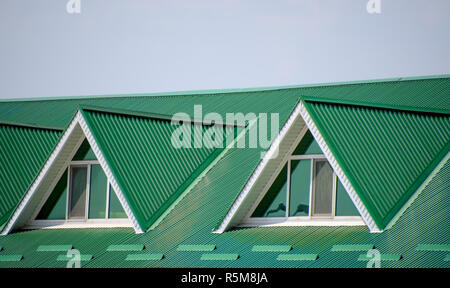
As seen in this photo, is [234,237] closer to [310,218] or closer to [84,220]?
[310,218]

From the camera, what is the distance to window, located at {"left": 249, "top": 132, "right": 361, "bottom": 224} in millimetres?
19953

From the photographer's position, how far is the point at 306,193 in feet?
66.9

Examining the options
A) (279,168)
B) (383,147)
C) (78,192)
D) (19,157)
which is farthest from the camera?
(19,157)

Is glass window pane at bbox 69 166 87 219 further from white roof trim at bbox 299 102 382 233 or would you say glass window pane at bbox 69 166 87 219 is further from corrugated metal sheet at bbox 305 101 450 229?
corrugated metal sheet at bbox 305 101 450 229

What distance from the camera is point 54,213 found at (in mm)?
23328

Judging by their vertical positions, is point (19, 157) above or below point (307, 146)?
above

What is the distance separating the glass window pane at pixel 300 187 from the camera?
20.4m

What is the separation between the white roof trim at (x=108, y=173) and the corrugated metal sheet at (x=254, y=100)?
410cm

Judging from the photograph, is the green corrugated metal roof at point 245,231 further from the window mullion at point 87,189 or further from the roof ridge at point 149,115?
the window mullion at point 87,189
